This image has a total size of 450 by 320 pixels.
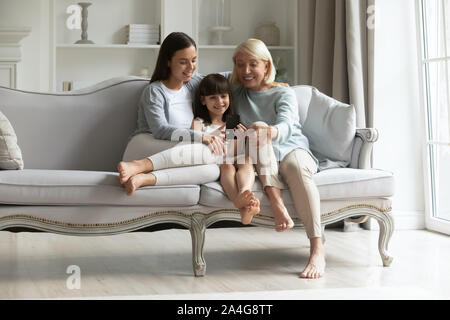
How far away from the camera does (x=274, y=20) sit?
5422mm

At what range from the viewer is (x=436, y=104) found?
429 cm

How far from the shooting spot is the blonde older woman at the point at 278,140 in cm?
299

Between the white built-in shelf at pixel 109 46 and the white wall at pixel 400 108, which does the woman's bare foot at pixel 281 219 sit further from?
the white built-in shelf at pixel 109 46

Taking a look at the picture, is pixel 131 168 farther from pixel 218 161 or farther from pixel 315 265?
pixel 315 265

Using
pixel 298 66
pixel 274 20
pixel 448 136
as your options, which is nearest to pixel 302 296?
pixel 448 136

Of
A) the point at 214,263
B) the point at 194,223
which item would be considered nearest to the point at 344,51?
the point at 214,263

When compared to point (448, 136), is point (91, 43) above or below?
above

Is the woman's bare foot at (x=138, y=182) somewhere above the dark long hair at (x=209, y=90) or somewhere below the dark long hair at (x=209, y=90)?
below

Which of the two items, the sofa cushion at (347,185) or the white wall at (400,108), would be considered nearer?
the sofa cushion at (347,185)

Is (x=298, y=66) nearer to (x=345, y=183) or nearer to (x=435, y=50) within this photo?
(x=435, y=50)

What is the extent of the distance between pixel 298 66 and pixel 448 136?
1330mm

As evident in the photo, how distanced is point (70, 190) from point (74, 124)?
71cm

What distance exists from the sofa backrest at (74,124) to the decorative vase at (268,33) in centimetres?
194

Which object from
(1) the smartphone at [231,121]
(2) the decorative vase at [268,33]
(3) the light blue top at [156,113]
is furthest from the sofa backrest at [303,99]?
(2) the decorative vase at [268,33]
